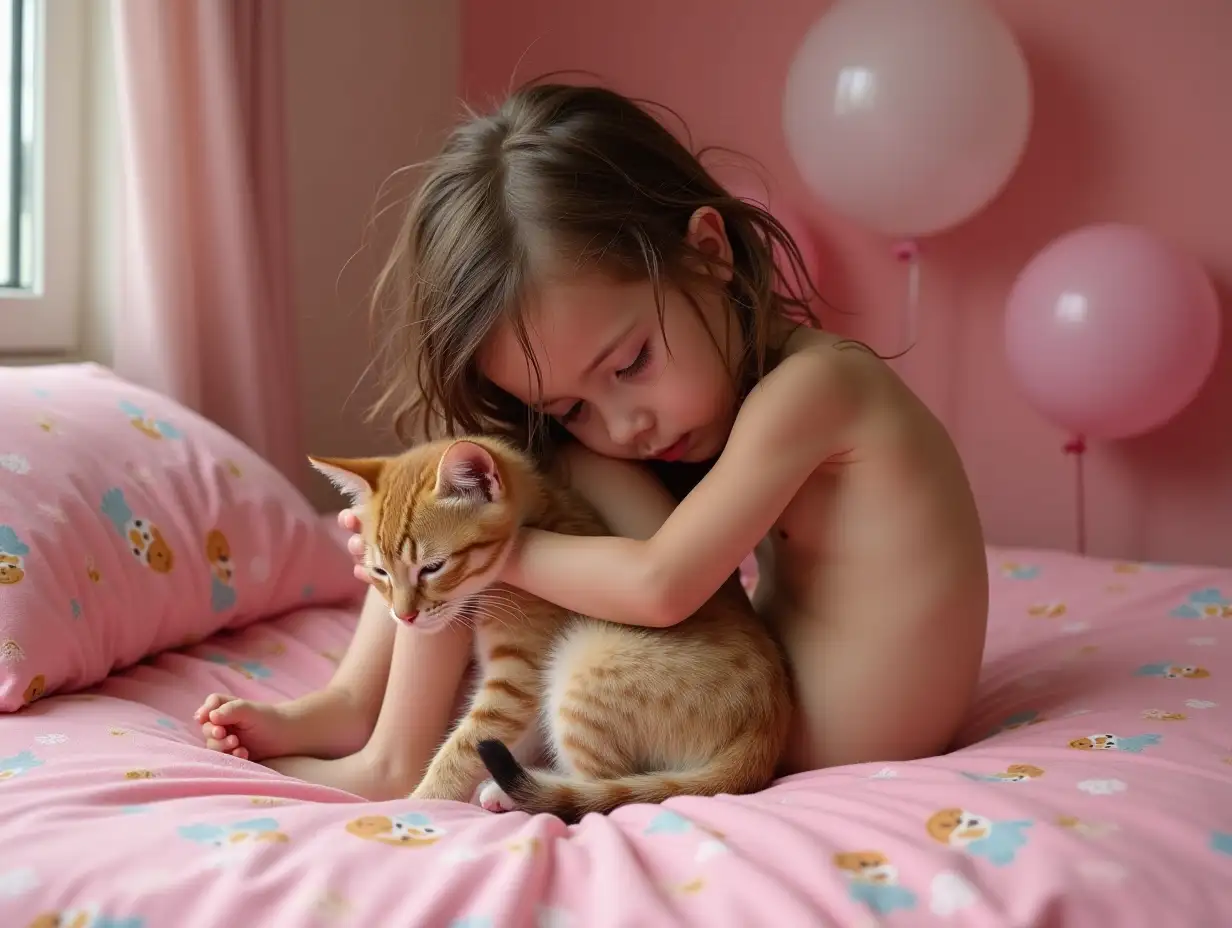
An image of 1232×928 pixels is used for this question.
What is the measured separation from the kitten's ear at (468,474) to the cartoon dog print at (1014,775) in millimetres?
539

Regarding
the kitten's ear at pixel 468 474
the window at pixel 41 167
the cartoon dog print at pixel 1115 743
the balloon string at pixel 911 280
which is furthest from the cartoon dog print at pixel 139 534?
the balloon string at pixel 911 280

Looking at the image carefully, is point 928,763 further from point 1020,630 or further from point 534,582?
point 1020,630

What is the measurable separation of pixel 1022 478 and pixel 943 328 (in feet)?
1.26

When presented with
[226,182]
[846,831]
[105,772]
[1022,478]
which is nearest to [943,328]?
[1022,478]

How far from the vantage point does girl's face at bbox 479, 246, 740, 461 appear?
4.11ft

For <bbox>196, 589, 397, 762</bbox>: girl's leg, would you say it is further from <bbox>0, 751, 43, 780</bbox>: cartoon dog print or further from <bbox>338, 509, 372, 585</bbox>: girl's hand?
<bbox>0, 751, 43, 780</bbox>: cartoon dog print

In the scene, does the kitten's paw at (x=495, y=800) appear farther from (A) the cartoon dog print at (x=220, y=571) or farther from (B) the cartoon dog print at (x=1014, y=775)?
(A) the cartoon dog print at (x=220, y=571)

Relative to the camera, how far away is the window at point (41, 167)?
214cm

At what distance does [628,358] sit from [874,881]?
23.9 inches

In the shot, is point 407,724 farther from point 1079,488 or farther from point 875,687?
point 1079,488

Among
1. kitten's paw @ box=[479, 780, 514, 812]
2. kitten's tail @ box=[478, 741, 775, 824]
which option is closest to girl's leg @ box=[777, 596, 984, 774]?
kitten's tail @ box=[478, 741, 775, 824]

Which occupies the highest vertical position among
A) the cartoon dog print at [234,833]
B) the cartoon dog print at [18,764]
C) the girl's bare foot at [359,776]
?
the cartoon dog print at [234,833]

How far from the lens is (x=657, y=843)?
93cm

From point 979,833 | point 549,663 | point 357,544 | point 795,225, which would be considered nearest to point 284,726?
point 357,544
